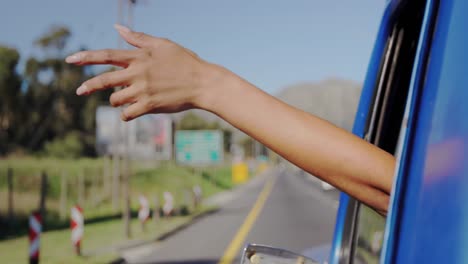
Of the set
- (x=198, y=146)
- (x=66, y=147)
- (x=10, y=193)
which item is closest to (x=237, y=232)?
(x=10, y=193)

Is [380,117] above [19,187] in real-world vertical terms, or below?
above

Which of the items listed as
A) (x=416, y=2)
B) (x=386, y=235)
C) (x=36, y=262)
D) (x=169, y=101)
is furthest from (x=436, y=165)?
(x=36, y=262)

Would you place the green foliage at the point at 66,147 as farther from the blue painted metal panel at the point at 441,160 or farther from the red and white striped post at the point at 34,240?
the blue painted metal panel at the point at 441,160

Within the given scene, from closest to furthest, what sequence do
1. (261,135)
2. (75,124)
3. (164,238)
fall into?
(261,135), (164,238), (75,124)

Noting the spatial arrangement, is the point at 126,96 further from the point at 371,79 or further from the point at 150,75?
the point at 371,79

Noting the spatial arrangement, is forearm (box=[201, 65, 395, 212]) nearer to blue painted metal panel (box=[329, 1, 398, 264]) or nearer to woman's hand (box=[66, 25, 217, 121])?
woman's hand (box=[66, 25, 217, 121])

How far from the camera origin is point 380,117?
2156 mm

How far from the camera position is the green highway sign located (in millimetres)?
44906

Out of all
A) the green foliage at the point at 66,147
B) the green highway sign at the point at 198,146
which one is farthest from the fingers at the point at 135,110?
the green foliage at the point at 66,147

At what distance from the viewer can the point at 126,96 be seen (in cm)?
116

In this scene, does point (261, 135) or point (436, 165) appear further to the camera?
point (261, 135)

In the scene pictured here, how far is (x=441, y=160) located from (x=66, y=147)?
57974 millimetres

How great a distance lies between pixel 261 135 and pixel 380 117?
1.03m

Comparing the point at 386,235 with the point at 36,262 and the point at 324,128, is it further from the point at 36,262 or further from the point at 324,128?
the point at 36,262
